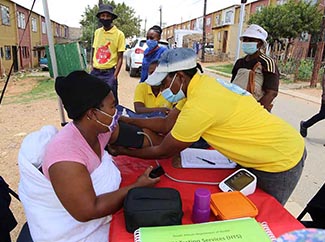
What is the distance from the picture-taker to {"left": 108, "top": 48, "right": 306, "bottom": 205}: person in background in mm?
1434

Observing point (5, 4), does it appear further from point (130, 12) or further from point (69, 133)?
point (69, 133)

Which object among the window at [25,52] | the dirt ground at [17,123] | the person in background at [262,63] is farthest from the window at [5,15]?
the person in background at [262,63]

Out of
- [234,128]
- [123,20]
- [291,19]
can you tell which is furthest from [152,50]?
[123,20]

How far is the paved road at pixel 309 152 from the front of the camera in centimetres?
295

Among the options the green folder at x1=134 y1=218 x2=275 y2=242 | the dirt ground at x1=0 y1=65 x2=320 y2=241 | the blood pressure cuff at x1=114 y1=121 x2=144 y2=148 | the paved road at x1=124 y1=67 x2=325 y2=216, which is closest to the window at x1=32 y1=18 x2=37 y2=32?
the dirt ground at x1=0 y1=65 x2=320 y2=241

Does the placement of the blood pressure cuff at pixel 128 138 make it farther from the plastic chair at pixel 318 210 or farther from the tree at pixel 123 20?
the tree at pixel 123 20

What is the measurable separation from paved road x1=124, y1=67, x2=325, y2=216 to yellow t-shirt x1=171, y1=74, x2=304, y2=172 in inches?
57.3

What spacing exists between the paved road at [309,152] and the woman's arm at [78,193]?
2.11m

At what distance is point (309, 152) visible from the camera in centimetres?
421

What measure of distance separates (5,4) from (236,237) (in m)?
19.6

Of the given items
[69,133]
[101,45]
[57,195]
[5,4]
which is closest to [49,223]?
[57,195]

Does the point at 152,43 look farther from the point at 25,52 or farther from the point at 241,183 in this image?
the point at 25,52

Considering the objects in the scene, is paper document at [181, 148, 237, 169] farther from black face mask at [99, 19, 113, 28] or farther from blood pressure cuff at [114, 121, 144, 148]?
black face mask at [99, 19, 113, 28]

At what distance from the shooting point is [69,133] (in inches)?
51.4
